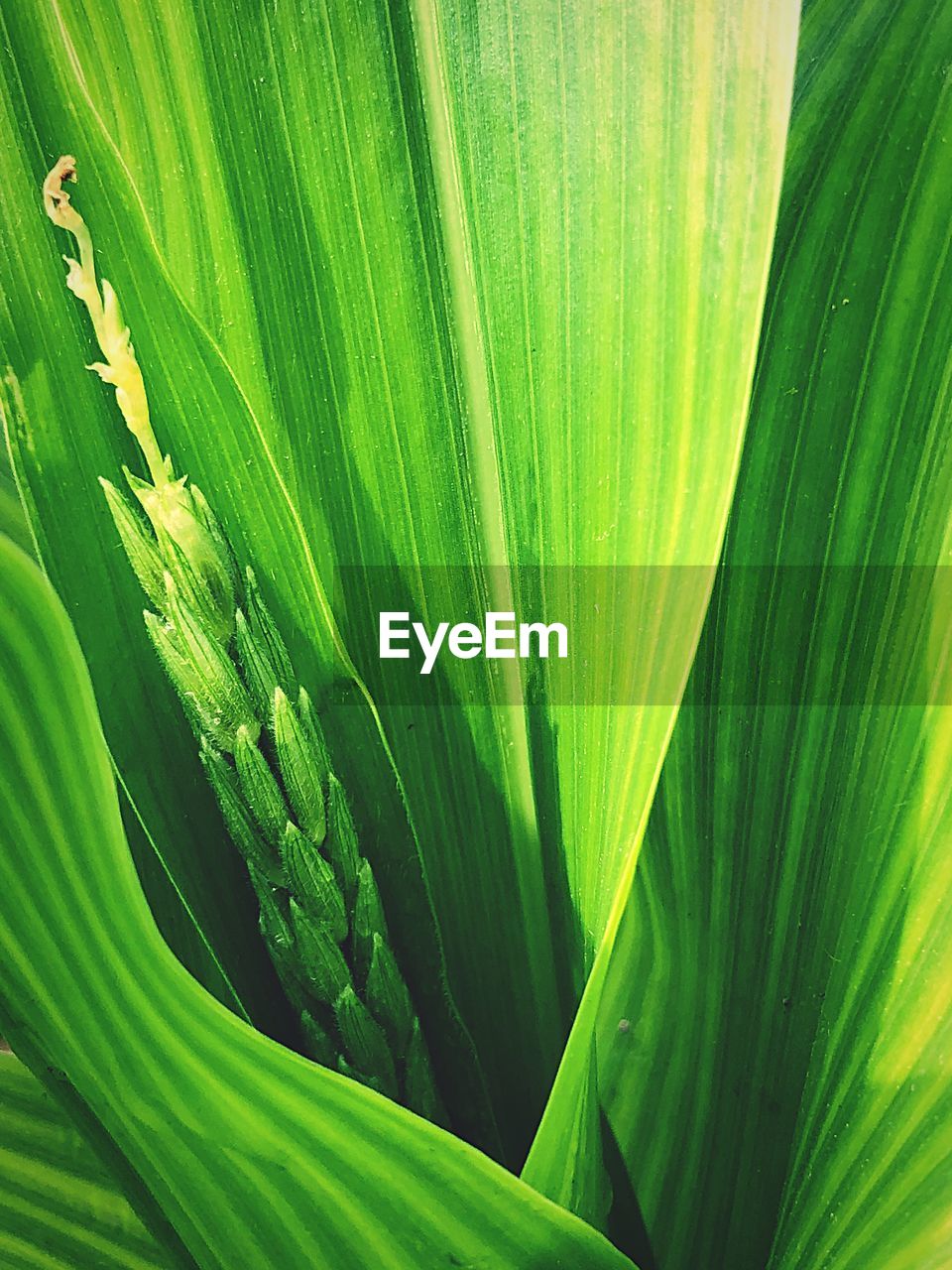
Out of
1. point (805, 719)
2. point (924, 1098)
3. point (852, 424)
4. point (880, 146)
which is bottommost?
point (924, 1098)

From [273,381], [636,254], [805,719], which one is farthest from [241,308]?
[805,719]

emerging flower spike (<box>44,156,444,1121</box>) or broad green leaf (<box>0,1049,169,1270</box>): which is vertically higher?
emerging flower spike (<box>44,156,444,1121</box>)

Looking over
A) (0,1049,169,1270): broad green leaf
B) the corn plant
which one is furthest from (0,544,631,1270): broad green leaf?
(0,1049,169,1270): broad green leaf

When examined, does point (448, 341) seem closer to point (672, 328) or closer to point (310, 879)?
point (672, 328)

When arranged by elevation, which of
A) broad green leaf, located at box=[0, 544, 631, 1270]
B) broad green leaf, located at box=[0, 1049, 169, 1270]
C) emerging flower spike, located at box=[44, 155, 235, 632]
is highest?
emerging flower spike, located at box=[44, 155, 235, 632]

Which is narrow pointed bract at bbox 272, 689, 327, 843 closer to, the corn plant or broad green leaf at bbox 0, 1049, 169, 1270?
the corn plant

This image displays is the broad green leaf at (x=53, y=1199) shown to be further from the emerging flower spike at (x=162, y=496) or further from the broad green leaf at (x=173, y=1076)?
the emerging flower spike at (x=162, y=496)

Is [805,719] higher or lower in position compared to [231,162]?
lower

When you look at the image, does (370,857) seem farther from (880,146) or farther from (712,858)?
(880,146)
